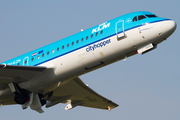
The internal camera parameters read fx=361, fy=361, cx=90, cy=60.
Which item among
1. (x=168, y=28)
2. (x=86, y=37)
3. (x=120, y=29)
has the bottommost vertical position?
(x=168, y=28)

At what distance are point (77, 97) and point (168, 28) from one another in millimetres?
17466

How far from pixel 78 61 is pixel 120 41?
4770 mm

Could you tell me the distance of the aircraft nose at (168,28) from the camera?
3431 cm

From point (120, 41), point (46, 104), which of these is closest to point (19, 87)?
point (46, 104)

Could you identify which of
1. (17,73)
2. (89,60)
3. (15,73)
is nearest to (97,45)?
(89,60)

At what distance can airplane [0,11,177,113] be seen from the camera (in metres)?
34.9

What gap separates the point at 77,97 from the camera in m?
47.0

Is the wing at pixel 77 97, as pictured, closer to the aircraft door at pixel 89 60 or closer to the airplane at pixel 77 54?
the airplane at pixel 77 54

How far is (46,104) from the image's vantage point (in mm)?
→ 45781

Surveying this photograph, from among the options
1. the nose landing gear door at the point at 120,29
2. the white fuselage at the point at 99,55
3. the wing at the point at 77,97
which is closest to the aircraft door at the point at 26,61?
the white fuselage at the point at 99,55

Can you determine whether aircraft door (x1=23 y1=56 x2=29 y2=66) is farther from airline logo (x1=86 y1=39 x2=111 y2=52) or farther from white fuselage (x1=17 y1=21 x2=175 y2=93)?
airline logo (x1=86 y1=39 x2=111 y2=52)

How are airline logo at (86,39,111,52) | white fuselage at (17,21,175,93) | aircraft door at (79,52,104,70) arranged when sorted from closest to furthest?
1. white fuselage at (17,21,175,93)
2. airline logo at (86,39,111,52)
3. aircraft door at (79,52,104,70)

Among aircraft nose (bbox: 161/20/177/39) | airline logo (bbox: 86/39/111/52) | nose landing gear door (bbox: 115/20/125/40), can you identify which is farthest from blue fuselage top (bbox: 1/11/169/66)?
aircraft nose (bbox: 161/20/177/39)

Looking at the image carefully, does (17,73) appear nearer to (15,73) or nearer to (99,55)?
(15,73)
